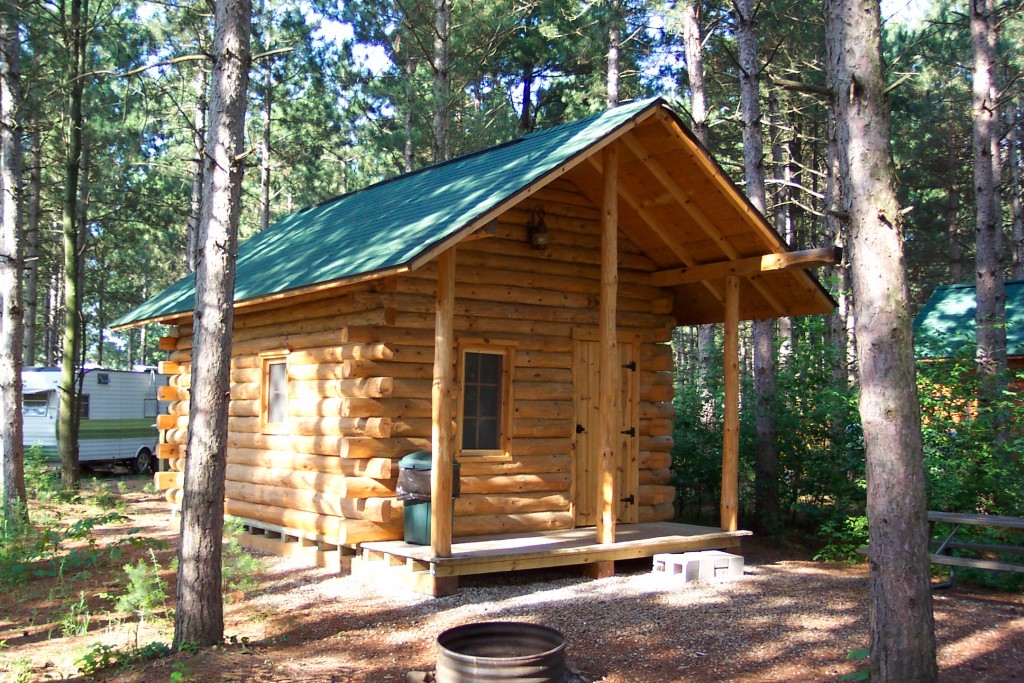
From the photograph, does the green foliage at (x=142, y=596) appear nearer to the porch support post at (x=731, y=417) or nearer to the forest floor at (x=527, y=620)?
the forest floor at (x=527, y=620)

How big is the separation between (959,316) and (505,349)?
1537 cm

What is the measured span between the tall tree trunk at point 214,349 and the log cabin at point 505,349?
1570 mm

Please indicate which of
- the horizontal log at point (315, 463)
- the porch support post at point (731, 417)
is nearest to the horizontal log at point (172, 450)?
the horizontal log at point (315, 463)

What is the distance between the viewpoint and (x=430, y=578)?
340 inches

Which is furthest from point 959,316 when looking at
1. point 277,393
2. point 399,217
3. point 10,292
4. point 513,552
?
point 10,292

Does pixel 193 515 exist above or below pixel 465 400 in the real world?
below

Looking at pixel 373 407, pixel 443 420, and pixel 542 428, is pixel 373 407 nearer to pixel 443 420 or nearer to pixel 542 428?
pixel 443 420

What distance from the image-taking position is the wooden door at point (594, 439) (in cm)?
1111

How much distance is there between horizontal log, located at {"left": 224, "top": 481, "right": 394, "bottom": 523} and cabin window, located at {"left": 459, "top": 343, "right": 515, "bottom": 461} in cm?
120

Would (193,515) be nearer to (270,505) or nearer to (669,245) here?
(270,505)

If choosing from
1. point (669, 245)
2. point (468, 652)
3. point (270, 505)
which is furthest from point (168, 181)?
point (468, 652)

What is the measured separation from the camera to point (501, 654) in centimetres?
614

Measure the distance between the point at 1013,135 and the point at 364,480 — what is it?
2526cm

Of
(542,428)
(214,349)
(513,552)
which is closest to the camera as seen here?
(214,349)
